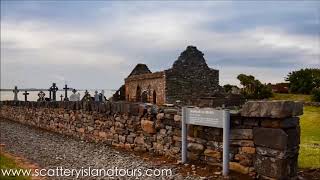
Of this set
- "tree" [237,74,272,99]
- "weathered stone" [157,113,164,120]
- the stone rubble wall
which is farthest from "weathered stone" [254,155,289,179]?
"tree" [237,74,272,99]

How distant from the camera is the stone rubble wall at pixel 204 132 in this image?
700cm

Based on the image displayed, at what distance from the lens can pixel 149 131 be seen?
404 inches

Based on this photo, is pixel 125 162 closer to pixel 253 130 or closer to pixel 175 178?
pixel 175 178

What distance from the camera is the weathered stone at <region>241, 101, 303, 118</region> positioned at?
22.5 ft

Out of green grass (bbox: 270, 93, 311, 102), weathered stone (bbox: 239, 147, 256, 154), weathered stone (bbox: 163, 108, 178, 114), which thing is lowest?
weathered stone (bbox: 239, 147, 256, 154)

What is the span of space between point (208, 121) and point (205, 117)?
0.13 m

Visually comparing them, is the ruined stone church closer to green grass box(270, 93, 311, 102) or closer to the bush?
green grass box(270, 93, 311, 102)

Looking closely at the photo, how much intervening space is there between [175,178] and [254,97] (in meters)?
29.5

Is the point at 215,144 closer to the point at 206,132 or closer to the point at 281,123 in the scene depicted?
the point at 206,132

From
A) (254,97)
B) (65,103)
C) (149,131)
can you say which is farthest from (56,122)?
(254,97)

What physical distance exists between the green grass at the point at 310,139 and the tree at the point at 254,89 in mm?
6739

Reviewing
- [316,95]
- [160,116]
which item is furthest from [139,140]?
[316,95]

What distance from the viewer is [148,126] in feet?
33.7

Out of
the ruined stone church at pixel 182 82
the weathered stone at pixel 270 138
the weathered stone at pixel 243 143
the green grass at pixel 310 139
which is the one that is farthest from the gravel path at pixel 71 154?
the ruined stone church at pixel 182 82
